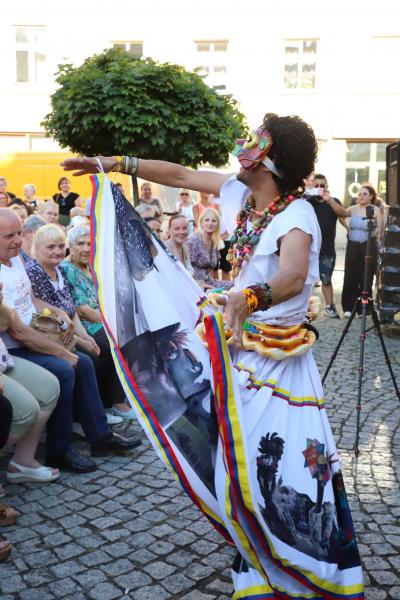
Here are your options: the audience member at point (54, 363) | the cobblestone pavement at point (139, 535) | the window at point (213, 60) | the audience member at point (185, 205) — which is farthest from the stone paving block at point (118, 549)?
the window at point (213, 60)

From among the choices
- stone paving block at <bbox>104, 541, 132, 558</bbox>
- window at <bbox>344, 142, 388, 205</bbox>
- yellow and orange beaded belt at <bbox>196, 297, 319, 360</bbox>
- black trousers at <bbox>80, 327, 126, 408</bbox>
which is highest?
window at <bbox>344, 142, 388, 205</bbox>

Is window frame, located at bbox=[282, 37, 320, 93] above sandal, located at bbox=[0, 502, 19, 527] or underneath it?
above

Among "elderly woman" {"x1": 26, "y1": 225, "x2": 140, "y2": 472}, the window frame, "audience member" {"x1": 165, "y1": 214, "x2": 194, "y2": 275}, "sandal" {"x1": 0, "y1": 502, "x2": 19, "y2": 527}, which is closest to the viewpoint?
"sandal" {"x1": 0, "y1": 502, "x2": 19, "y2": 527}

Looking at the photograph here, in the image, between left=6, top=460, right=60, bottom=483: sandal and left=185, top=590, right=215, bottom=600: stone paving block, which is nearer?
left=185, top=590, right=215, bottom=600: stone paving block

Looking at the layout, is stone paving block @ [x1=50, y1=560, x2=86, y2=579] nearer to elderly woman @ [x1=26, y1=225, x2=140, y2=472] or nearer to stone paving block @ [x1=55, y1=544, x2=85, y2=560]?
stone paving block @ [x1=55, y1=544, x2=85, y2=560]

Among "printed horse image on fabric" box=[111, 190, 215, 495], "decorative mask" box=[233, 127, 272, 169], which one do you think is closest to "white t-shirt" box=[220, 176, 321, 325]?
"decorative mask" box=[233, 127, 272, 169]

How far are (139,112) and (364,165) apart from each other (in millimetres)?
13467

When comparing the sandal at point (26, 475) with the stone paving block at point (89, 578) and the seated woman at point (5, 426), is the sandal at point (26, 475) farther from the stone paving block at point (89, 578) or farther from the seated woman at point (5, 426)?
the stone paving block at point (89, 578)

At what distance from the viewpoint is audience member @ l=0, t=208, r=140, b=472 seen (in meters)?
3.97

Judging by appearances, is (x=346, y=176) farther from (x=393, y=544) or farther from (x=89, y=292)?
(x=393, y=544)

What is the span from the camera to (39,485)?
12.6ft

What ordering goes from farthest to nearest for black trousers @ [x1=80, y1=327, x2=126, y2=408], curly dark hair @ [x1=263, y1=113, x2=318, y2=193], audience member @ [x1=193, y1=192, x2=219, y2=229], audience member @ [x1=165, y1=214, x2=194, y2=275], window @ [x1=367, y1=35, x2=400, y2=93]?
window @ [x1=367, y1=35, x2=400, y2=93], audience member @ [x1=193, y1=192, x2=219, y2=229], audience member @ [x1=165, y1=214, x2=194, y2=275], black trousers @ [x1=80, y1=327, x2=126, y2=408], curly dark hair @ [x1=263, y1=113, x2=318, y2=193]

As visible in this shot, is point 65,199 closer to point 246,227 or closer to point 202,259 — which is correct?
point 202,259

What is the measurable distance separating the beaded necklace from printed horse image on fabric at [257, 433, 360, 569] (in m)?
0.70
